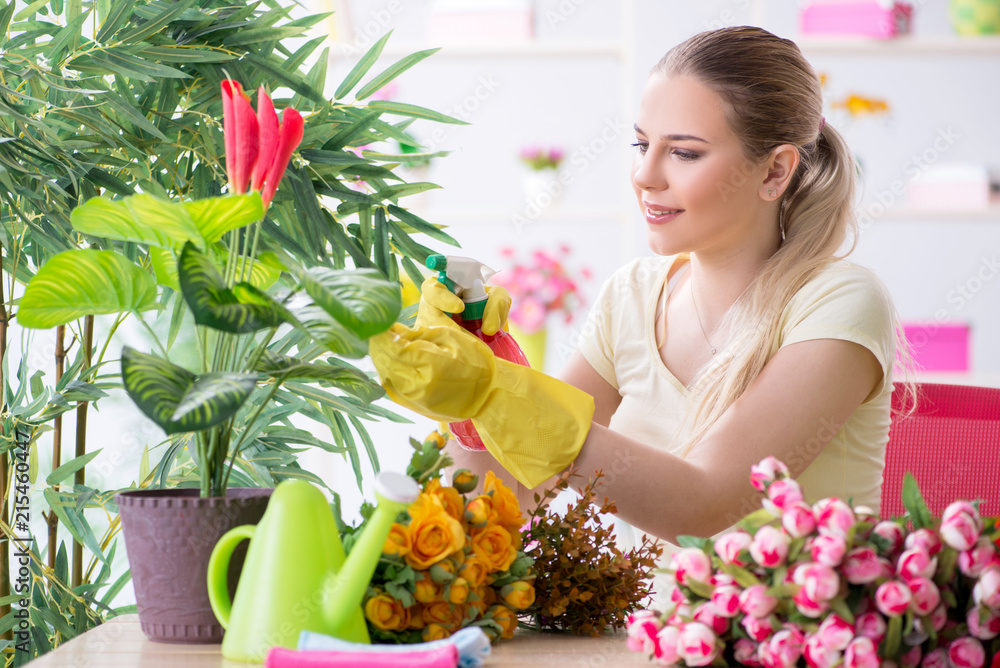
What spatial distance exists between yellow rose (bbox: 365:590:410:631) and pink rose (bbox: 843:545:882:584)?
31 cm

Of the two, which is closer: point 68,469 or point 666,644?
point 666,644

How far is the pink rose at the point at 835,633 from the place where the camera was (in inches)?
20.8

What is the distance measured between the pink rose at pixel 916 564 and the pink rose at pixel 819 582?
4 cm

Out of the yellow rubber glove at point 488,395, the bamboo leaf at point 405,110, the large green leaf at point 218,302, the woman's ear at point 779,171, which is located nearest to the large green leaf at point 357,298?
the large green leaf at point 218,302

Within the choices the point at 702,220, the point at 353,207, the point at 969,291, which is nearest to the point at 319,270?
the point at 353,207

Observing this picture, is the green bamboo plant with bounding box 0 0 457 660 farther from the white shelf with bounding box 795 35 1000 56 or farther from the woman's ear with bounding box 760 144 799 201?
the white shelf with bounding box 795 35 1000 56

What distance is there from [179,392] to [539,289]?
6.64 ft

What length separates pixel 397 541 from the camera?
638mm

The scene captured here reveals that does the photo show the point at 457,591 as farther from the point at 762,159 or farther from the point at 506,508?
the point at 762,159

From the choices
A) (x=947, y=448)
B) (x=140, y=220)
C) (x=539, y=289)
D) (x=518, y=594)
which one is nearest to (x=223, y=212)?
(x=140, y=220)

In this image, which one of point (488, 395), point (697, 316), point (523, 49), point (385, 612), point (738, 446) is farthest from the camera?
point (523, 49)

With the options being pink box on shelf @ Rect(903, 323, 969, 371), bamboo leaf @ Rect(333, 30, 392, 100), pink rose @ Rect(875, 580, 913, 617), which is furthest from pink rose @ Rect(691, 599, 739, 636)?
pink box on shelf @ Rect(903, 323, 969, 371)

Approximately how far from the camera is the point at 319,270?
0.62 meters

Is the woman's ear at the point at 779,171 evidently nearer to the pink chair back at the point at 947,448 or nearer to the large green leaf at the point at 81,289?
the pink chair back at the point at 947,448
